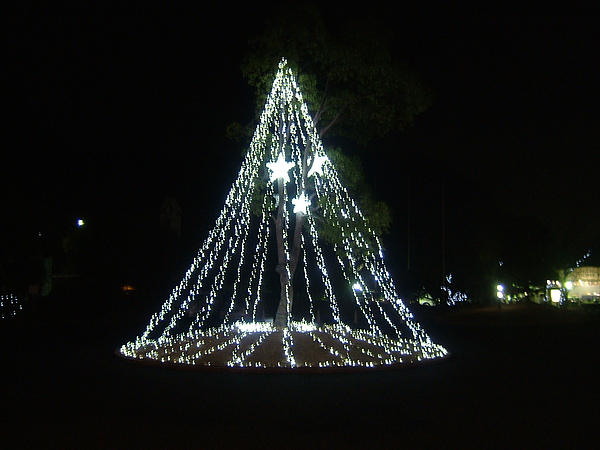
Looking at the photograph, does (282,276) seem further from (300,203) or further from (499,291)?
(499,291)

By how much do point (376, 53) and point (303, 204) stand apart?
4.18 meters

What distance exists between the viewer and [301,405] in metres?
10.3

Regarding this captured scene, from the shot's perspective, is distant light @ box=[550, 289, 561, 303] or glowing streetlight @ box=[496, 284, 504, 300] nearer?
glowing streetlight @ box=[496, 284, 504, 300]

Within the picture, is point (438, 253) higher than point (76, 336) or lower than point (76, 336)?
higher

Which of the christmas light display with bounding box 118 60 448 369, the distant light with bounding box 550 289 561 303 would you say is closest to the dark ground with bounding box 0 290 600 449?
the christmas light display with bounding box 118 60 448 369

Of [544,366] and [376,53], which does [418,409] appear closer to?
[544,366]

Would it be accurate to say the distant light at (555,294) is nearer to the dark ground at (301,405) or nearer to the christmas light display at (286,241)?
the dark ground at (301,405)

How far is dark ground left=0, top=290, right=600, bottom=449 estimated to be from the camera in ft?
26.3

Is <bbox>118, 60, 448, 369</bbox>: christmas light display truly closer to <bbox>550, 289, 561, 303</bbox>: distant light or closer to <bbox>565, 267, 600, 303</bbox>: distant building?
<bbox>550, 289, 561, 303</bbox>: distant light

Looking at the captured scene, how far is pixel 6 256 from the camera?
29625 mm

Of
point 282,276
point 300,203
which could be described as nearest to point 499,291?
point 282,276

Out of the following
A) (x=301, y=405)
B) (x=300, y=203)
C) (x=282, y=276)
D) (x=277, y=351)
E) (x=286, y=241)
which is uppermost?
(x=300, y=203)

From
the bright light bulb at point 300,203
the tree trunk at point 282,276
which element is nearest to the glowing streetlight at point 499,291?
the tree trunk at point 282,276

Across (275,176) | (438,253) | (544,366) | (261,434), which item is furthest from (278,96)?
(438,253)
